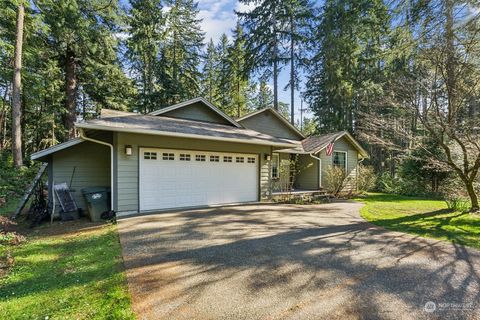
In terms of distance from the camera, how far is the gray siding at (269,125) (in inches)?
575

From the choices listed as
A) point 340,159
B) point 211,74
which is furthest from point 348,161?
point 211,74

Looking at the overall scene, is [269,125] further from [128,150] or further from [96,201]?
[96,201]

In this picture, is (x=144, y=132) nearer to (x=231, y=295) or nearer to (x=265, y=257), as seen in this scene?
(x=265, y=257)

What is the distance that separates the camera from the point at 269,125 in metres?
15.3

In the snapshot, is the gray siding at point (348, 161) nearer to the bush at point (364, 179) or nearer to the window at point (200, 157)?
the bush at point (364, 179)

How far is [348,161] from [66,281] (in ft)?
49.9

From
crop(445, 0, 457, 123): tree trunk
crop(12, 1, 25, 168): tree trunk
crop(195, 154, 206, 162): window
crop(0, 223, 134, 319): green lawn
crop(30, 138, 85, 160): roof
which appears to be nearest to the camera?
A: crop(0, 223, 134, 319): green lawn

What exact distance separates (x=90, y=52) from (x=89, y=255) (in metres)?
15.0

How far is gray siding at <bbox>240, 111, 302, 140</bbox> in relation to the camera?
1462cm

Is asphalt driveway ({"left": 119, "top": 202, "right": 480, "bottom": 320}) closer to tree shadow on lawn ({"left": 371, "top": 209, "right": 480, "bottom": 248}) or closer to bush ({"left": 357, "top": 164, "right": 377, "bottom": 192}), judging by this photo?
tree shadow on lawn ({"left": 371, "top": 209, "right": 480, "bottom": 248})

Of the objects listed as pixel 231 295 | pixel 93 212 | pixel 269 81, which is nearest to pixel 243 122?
pixel 269 81

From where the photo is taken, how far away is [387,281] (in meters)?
3.38

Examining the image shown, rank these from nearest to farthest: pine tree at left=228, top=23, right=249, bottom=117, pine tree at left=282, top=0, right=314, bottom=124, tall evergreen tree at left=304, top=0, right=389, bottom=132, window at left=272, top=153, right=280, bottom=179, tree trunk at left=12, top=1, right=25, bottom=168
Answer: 1. tree trunk at left=12, top=1, right=25, bottom=168
2. window at left=272, top=153, right=280, bottom=179
3. pine tree at left=282, top=0, right=314, bottom=124
4. tall evergreen tree at left=304, top=0, right=389, bottom=132
5. pine tree at left=228, top=23, right=249, bottom=117

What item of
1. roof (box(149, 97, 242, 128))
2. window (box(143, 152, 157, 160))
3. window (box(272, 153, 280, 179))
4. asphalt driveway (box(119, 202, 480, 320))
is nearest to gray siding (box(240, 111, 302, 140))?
window (box(272, 153, 280, 179))
